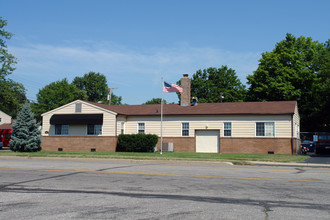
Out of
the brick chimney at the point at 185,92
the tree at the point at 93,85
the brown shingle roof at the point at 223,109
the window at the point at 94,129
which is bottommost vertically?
the window at the point at 94,129

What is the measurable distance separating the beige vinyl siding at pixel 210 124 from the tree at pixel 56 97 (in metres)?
43.0

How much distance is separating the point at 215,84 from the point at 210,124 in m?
33.9

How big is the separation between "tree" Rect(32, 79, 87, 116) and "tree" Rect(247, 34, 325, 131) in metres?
40.4

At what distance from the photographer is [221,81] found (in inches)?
2534

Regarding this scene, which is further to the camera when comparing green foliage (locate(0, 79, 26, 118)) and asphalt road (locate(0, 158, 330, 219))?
green foliage (locate(0, 79, 26, 118))

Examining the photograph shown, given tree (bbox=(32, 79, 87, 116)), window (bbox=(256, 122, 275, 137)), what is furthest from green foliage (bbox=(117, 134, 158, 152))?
tree (bbox=(32, 79, 87, 116))

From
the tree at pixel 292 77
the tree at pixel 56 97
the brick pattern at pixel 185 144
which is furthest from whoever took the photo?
the tree at pixel 56 97

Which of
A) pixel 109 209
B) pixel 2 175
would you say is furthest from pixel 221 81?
pixel 109 209

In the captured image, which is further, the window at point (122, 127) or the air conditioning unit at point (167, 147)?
the window at point (122, 127)

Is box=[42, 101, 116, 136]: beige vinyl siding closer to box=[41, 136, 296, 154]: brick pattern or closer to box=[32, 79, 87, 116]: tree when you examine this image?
box=[41, 136, 296, 154]: brick pattern

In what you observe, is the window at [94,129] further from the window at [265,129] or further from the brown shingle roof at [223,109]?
the window at [265,129]

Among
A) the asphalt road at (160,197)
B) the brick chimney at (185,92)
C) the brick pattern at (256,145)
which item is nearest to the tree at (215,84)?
the brick chimney at (185,92)

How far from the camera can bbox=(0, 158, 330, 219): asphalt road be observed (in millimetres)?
6473

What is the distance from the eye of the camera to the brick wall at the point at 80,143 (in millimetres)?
31639
